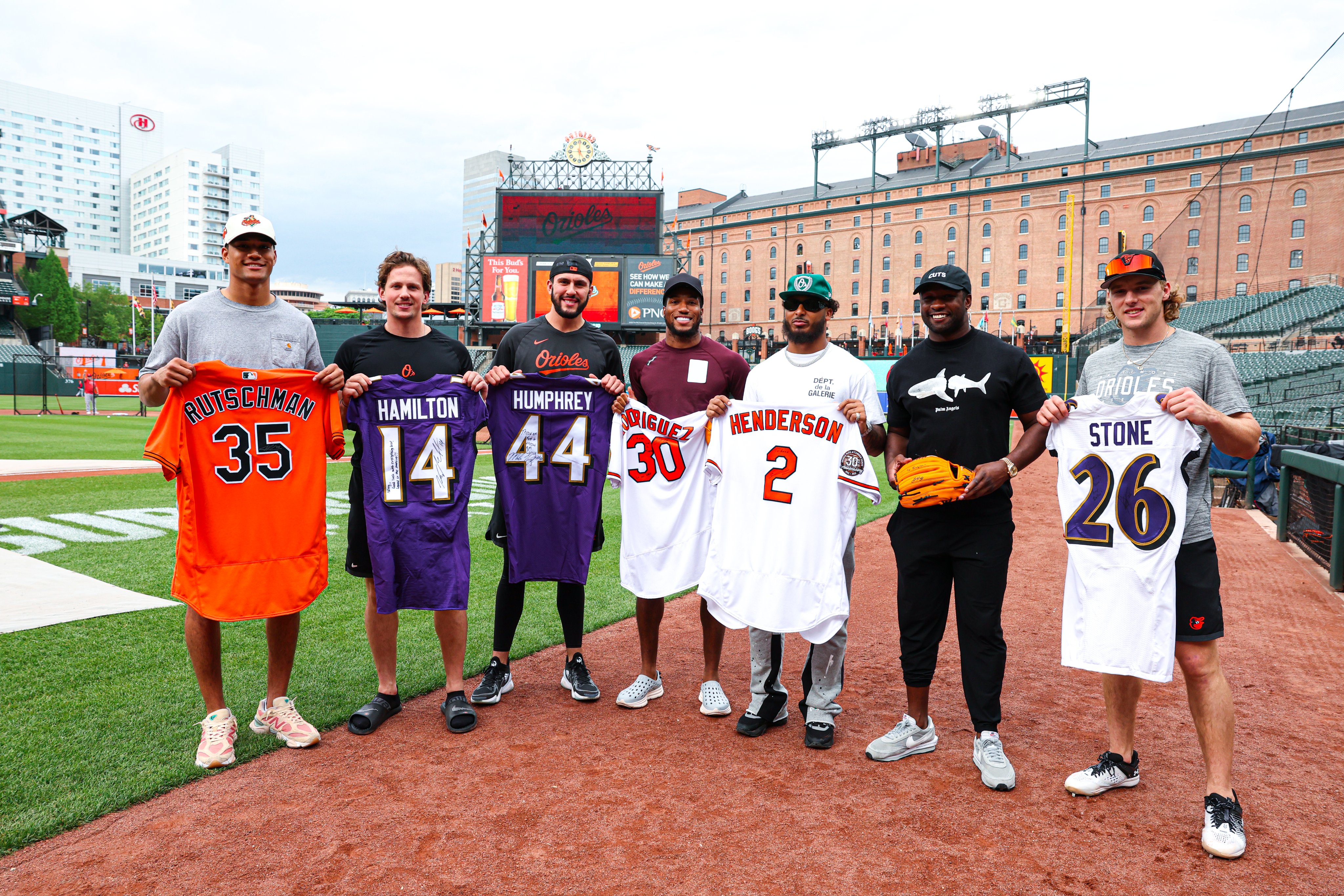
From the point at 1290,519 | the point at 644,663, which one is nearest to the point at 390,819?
the point at 644,663

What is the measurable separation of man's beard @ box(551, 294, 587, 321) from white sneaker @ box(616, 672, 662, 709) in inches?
82.9

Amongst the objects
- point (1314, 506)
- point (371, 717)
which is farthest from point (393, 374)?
point (1314, 506)

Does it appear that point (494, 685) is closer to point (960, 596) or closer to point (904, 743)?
point (904, 743)

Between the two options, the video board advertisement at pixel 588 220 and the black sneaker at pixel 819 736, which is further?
the video board advertisement at pixel 588 220

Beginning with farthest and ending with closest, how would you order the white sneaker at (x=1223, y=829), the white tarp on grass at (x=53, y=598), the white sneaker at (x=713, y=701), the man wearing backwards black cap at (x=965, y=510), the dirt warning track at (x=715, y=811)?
the white tarp on grass at (x=53, y=598)
the white sneaker at (x=713, y=701)
the man wearing backwards black cap at (x=965, y=510)
the white sneaker at (x=1223, y=829)
the dirt warning track at (x=715, y=811)

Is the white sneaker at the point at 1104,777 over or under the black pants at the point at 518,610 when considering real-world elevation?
under

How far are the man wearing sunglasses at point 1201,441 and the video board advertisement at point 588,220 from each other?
135ft

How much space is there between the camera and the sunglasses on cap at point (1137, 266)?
3.26m

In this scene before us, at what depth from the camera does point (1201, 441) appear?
3.22 meters

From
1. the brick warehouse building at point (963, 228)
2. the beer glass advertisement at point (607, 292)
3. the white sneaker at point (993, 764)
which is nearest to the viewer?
the white sneaker at point (993, 764)

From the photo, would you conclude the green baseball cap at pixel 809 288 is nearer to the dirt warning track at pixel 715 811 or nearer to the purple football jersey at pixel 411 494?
the purple football jersey at pixel 411 494

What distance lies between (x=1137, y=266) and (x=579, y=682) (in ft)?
11.3

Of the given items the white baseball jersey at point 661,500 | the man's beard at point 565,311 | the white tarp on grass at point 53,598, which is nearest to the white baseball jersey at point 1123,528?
the white baseball jersey at point 661,500
